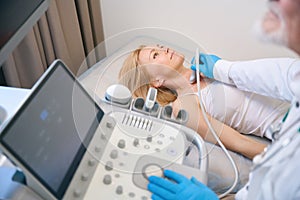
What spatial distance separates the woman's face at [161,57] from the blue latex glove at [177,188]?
1.94ft

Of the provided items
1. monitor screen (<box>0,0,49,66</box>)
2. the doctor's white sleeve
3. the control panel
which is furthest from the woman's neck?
monitor screen (<box>0,0,49,66</box>)

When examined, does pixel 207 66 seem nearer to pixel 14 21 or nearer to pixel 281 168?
pixel 281 168

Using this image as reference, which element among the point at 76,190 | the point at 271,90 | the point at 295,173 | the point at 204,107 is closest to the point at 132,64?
the point at 204,107

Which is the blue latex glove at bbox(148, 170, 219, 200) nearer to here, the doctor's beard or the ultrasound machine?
the ultrasound machine

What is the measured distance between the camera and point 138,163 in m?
0.78

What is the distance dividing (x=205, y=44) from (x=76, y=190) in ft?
4.43

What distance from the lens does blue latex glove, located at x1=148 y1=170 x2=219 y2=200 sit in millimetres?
743

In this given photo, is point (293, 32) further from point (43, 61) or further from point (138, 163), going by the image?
point (43, 61)

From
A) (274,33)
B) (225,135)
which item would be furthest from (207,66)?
(274,33)

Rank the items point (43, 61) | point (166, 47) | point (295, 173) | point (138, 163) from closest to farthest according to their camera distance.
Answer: point (295, 173)
point (138, 163)
point (166, 47)
point (43, 61)

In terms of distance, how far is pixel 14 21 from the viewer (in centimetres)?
69

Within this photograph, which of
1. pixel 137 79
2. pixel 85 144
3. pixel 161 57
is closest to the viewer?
pixel 85 144

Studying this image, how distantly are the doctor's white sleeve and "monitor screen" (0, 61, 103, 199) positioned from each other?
80 cm

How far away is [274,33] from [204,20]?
126cm
